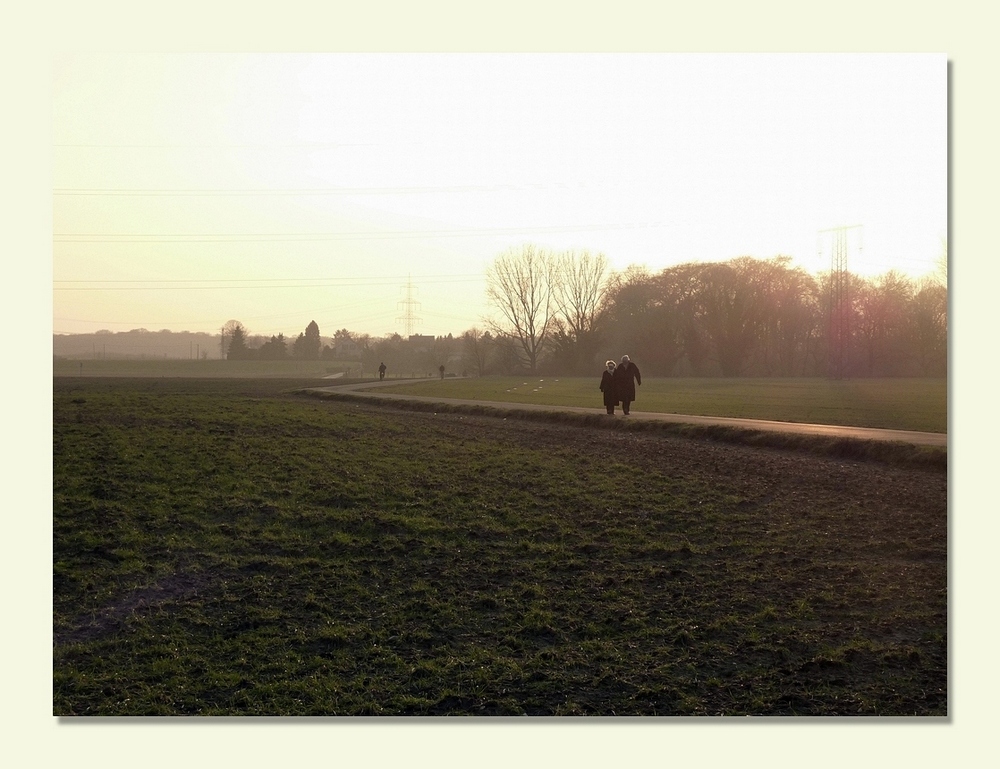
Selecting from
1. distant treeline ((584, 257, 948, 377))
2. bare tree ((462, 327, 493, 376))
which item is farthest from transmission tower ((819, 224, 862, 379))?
bare tree ((462, 327, 493, 376))

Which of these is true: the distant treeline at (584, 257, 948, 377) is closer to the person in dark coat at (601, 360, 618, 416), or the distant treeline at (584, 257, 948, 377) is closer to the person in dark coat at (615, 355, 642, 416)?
the person in dark coat at (615, 355, 642, 416)

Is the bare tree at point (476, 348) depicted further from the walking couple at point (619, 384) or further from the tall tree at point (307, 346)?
the walking couple at point (619, 384)

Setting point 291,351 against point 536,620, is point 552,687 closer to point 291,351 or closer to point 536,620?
point 536,620

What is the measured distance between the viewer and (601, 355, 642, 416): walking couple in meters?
20.3

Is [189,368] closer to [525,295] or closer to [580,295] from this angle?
[525,295]

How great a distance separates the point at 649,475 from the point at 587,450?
3.34 meters

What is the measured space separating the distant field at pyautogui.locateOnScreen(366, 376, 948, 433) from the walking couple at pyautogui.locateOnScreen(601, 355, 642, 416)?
0.54 m

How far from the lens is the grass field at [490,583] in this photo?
7.39 meters

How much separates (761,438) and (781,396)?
2462 millimetres

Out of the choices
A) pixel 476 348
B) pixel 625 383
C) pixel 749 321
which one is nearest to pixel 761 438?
pixel 625 383

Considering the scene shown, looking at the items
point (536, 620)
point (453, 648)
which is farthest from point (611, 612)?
point (453, 648)

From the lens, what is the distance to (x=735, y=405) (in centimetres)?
1833

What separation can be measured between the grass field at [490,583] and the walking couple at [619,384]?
350 cm

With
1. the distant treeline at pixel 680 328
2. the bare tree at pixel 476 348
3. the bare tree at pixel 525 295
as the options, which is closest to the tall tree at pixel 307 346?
the distant treeline at pixel 680 328
